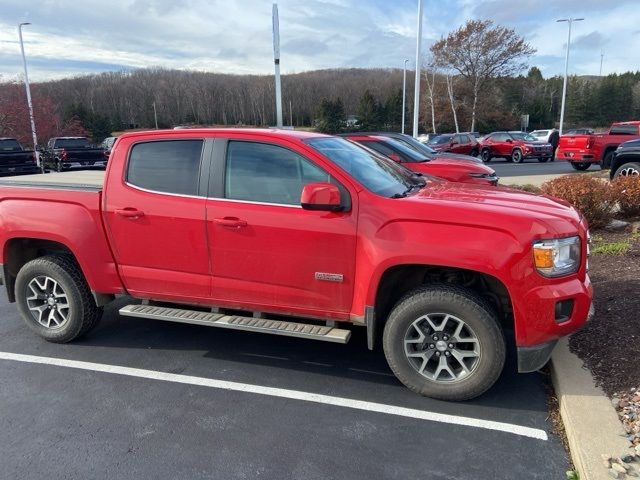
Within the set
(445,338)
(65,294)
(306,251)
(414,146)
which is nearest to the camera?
(445,338)

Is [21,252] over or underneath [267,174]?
underneath

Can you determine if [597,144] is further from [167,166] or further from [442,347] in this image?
[167,166]

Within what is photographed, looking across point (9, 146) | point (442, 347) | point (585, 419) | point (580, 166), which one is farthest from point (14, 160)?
point (580, 166)

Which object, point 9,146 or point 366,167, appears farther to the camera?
point 9,146

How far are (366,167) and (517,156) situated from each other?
26.0m

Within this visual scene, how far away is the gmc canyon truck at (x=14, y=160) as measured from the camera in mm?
18828

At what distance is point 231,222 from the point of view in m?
3.79

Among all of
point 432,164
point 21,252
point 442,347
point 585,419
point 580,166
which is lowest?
point 580,166

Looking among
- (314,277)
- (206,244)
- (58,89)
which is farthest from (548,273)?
(58,89)

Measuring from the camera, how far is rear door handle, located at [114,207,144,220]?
407 cm

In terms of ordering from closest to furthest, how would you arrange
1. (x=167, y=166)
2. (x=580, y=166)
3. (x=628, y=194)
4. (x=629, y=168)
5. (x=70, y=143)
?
(x=167, y=166) < (x=628, y=194) < (x=629, y=168) < (x=580, y=166) < (x=70, y=143)

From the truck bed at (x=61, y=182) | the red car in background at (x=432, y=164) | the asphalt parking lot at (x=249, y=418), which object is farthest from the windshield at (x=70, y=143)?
the asphalt parking lot at (x=249, y=418)

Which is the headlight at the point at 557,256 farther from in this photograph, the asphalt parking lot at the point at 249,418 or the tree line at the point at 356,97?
the tree line at the point at 356,97

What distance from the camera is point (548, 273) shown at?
321 cm
